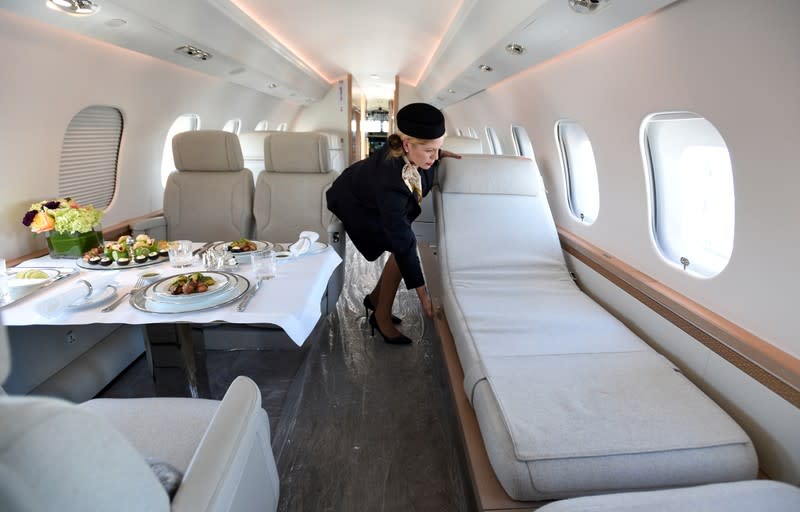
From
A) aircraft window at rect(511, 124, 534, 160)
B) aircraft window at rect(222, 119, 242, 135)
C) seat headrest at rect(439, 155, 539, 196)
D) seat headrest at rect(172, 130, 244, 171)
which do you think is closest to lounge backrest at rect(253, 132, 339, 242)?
seat headrest at rect(172, 130, 244, 171)

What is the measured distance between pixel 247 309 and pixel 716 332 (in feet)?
6.41

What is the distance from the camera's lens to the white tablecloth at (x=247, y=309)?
1522 mm

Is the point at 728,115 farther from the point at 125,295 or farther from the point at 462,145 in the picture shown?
the point at 462,145

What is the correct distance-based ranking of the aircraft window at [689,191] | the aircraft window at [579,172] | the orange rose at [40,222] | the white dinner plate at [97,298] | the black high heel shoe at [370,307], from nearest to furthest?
the white dinner plate at [97,298]
the aircraft window at [689,191]
the orange rose at [40,222]
the black high heel shoe at [370,307]
the aircraft window at [579,172]

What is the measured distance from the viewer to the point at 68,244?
2.21 m

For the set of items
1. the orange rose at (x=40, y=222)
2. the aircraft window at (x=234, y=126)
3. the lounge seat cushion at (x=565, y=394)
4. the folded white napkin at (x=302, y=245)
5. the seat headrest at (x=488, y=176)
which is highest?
the aircraft window at (x=234, y=126)

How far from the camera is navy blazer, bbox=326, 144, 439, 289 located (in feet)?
8.24

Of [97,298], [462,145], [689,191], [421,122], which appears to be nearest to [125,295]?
[97,298]

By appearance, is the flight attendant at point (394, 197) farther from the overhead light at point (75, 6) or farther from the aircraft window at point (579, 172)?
the overhead light at point (75, 6)

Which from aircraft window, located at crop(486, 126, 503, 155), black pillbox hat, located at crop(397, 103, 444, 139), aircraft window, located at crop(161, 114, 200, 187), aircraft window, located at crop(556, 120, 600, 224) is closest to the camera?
black pillbox hat, located at crop(397, 103, 444, 139)

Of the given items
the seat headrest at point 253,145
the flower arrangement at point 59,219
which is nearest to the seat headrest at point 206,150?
the flower arrangement at point 59,219

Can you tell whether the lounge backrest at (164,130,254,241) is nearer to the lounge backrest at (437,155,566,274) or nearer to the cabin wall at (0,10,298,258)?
the cabin wall at (0,10,298,258)

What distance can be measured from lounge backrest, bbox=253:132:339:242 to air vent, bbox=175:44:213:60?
2.57 ft

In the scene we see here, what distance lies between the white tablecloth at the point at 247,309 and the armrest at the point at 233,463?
29 cm
